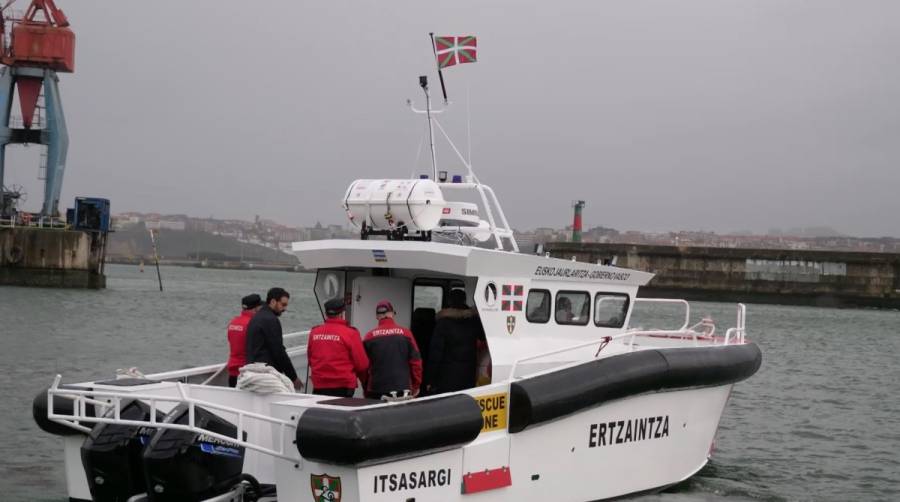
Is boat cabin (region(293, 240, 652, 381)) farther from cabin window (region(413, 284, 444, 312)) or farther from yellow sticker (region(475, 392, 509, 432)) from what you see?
yellow sticker (region(475, 392, 509, 432))

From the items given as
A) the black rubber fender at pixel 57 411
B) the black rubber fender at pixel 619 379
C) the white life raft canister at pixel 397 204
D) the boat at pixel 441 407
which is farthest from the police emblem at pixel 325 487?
the white life raft canister at pixel 397 204

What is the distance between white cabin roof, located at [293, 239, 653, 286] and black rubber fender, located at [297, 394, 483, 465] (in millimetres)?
1533

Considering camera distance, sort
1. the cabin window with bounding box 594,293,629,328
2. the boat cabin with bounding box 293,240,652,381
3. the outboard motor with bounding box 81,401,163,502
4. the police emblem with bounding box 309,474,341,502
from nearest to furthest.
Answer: the police emblem with bounding box 309,474,341,502 < the outboard motor with bounding box 81,401,163,502 < the boat cabin with bounding box 293,240,652,381 < the cabin window with bounding box 594,293,629,328

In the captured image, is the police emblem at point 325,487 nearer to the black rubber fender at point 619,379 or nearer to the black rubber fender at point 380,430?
the black rubber fender at point 380,430

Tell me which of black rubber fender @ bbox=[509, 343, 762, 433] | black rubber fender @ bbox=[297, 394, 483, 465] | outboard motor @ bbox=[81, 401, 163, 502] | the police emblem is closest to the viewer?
black rubber fender @ bbox=[297, 394, 483, 465]

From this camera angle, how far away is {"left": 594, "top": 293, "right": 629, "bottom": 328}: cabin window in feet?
36.0

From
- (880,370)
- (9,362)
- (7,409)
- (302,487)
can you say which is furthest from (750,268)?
(302,487)

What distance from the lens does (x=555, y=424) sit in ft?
30.5

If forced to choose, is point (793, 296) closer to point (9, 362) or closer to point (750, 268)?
point (750, 268)

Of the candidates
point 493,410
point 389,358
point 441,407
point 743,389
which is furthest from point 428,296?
point 743,389

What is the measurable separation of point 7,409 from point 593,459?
9252 millimetres

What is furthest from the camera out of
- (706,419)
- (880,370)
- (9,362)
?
(880,370)

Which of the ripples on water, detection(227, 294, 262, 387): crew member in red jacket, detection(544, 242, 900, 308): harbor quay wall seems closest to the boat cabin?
detection(227, 294, 262, 387): crew member in red jacket

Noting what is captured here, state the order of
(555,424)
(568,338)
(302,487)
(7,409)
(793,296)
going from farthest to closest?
(793,296), (7,409), (568,338), (555,424), (302,487)
